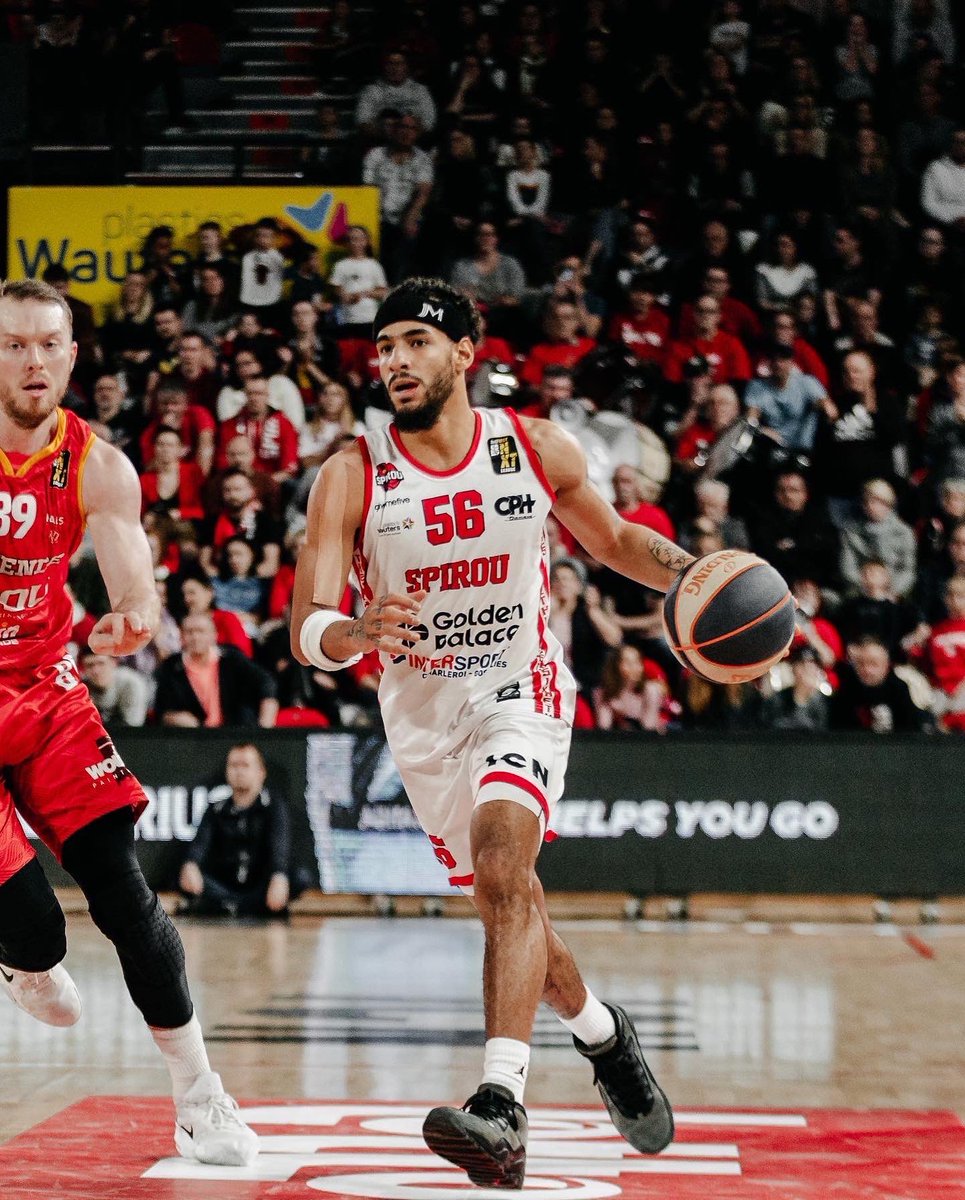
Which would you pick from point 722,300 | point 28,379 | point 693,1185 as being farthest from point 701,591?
point 722,300

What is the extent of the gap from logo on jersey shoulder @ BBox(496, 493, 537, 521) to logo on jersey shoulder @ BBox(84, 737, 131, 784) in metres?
1.34

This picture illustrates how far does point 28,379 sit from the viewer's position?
5.16 meters

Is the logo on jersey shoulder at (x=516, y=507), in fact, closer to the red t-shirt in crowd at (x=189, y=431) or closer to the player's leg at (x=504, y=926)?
the player's leg at (x=504, y=926)

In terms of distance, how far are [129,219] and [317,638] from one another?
11.6 metres

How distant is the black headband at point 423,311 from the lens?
210 inches

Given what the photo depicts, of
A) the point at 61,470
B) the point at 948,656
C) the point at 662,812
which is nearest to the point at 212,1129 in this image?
the point at 61,470

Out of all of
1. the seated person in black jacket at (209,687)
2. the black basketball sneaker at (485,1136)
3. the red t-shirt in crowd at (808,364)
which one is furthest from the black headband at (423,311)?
the red t-shirt in crowd at (808,364)

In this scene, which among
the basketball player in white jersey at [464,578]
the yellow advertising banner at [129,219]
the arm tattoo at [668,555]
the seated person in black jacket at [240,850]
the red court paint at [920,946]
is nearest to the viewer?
the basketball player in white jersey at [464,578]

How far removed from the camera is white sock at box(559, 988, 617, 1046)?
217 inches

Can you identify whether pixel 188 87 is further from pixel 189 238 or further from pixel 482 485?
pixel 482 485

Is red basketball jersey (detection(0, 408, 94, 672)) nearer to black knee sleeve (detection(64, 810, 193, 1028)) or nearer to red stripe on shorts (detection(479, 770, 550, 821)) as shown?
black knee sleeve (detection(64, 810, 193, 1028))

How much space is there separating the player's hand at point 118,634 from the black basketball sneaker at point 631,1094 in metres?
1.86

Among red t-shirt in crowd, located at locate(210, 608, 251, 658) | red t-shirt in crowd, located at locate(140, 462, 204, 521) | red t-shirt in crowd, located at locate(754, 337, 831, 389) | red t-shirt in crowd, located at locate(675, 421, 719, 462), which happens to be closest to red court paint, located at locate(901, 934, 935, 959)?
red t-shirt in crowd, located at locate(675, 421, 719, 462)

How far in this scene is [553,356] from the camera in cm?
1400
